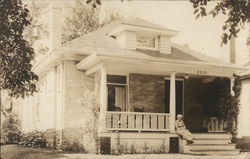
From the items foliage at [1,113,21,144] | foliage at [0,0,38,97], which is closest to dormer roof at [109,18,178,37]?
foliage at [0,0,38,97]

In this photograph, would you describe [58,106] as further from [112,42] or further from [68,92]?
[112,42]

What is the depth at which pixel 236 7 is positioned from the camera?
8.84 metres

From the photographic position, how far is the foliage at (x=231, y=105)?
15914 millimetres

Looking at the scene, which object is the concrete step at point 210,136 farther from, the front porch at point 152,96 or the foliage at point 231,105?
the foliage at point 231,105

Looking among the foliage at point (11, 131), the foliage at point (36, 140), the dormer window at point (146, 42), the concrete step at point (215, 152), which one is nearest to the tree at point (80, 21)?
the foliage at point (11, 131)

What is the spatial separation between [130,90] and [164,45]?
8.18 ft

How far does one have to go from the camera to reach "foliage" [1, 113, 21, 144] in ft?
68.8

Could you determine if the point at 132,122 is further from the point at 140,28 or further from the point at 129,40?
the point at 140,28

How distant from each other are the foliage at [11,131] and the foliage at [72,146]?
5.92m

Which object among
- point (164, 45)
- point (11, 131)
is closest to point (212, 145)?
point (164, 45)

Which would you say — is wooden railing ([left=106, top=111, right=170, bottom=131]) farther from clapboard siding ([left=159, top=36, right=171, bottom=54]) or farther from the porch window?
A: clapboard siding ([left=159, top=36, right=171, bottom=54])

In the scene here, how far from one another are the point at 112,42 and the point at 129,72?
64.3 inches

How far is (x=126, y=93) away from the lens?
638 inches

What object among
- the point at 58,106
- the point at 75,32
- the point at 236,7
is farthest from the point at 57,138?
the point at 75,32
